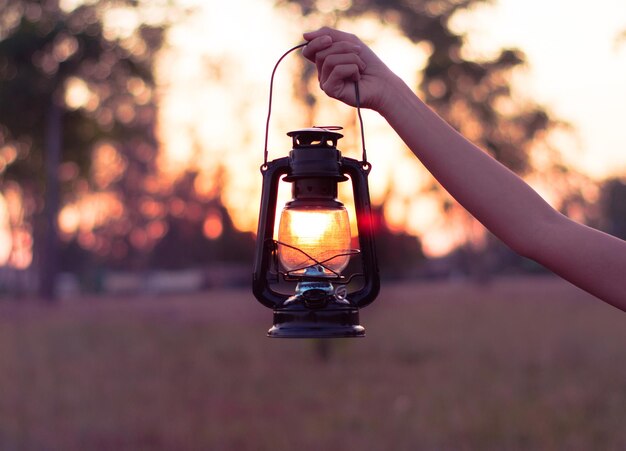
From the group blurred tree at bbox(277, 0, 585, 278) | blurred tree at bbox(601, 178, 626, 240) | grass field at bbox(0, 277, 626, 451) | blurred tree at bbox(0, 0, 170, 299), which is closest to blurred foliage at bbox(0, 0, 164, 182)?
blurred tree at bbox(0, 0, 170, 299)

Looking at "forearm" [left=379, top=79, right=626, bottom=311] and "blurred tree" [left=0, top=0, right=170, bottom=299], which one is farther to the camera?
"blurred tree" [left=0, top=0, right=170, bottom=299]

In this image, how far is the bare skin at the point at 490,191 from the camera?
77.1 inches

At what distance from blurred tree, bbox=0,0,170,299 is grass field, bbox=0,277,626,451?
921 centimetres

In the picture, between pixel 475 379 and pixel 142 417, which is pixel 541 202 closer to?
pixel 142 417

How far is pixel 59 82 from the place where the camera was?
27.7 m

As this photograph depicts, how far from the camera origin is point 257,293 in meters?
2.21

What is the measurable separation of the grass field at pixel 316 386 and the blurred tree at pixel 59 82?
9.21m

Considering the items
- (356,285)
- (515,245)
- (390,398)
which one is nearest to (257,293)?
(515,245)

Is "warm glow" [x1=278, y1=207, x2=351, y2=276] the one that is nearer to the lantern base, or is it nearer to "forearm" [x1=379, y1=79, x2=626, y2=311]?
the lantern base

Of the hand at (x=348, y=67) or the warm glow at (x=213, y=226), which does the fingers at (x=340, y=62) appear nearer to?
the hand at (x=348, y=67)

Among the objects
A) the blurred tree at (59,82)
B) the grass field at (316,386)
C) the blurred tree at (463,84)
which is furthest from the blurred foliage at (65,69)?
the grass field at (316,386)

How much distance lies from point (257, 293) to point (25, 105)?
27.0 metres

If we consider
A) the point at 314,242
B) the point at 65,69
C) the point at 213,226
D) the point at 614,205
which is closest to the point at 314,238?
the point at 314,242

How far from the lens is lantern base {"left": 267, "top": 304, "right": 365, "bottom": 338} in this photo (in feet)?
6.97
